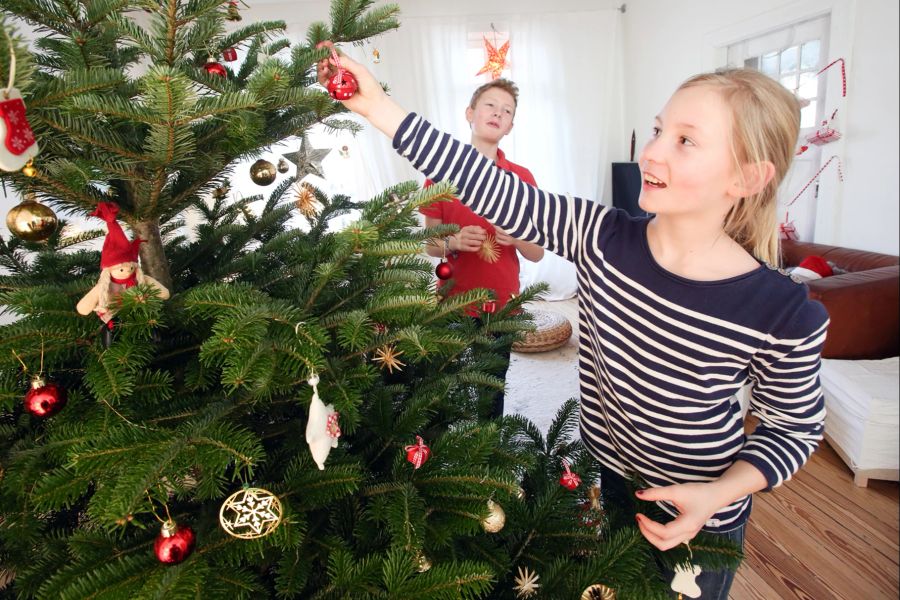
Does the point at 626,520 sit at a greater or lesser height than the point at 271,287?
lesser

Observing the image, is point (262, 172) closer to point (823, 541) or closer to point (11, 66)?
point (11, 66)

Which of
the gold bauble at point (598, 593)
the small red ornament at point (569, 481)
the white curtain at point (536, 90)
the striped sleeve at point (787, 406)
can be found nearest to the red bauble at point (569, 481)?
the small red ornament at point (569, 481)

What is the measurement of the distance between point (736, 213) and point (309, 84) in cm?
61

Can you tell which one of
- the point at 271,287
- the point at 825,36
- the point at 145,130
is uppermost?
the point at 825,36

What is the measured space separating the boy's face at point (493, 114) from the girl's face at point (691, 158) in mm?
863

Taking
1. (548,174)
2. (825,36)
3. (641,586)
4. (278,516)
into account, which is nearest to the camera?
(278,516)

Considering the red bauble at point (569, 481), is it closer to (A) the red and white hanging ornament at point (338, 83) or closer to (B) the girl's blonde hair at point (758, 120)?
(B) the girl's blonde hair at point (758, 120)

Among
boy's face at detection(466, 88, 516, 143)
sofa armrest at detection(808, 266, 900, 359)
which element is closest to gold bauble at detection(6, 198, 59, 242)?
boy's face at detection(466, 88, 516, 143)

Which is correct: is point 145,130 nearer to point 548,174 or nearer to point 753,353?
point 753,353

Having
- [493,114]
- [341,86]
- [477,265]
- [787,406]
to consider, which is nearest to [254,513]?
[341,86]

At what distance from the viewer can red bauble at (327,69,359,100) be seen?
53 cm

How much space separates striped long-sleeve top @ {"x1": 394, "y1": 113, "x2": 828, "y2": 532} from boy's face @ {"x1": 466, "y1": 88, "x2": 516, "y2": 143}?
796 mm

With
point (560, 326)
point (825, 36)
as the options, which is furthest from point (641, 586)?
point (825, 36)

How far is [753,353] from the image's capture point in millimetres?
635
